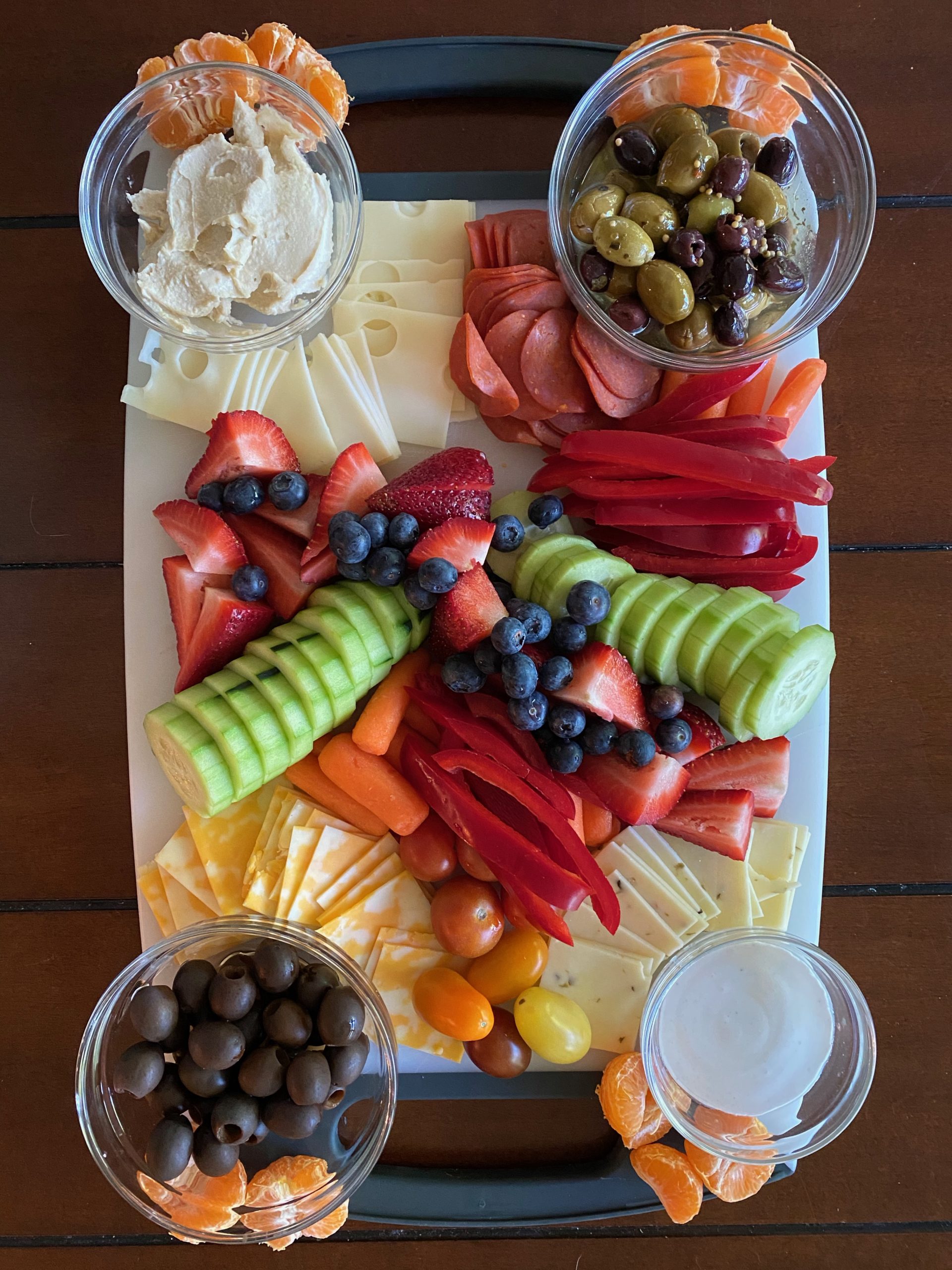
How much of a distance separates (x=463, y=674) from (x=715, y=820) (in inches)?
16.9

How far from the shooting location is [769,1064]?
4.21 ft

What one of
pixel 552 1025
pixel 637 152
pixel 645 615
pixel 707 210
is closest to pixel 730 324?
pixel 707 210

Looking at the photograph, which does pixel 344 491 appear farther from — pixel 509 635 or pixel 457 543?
pixel 509 635

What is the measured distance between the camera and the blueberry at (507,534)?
127 centimetres

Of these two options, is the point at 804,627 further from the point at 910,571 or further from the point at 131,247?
the point at 131,247

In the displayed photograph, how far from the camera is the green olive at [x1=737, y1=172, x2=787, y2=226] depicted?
4.10ft

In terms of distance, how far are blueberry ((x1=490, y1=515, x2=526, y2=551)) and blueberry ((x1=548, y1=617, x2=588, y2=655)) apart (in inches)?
5.2

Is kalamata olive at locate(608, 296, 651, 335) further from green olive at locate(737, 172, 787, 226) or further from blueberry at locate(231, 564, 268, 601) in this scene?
blueberry at locate(231, 564, 268, 601)

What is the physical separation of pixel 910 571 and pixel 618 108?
0.84 metres

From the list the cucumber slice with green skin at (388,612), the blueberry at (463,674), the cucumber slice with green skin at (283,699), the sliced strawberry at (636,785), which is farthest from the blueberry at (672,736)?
the cucumber slice with green skin at (283,699)

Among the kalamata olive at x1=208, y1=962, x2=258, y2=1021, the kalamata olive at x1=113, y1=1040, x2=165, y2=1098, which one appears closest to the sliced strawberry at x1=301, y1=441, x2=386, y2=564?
the kalamata olive at x1=208, y1=962, x2=258, y2=1021

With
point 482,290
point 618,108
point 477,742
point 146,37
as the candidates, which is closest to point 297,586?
point 477,742

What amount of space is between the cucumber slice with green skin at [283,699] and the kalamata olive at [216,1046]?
0.36 meters

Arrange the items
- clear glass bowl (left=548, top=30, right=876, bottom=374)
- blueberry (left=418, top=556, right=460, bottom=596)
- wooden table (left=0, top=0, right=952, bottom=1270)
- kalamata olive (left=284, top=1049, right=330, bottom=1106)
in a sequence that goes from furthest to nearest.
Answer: wooden table (left=0, top=0, right=952, bottom=1270) → clear glass bowl (left=548, top=30, right=876, bottom=374) → blueberry (left=418, top=556, right=460, bottom=596) → kalamata olive (left=284, top=1049, right=330, bottom=1106)
